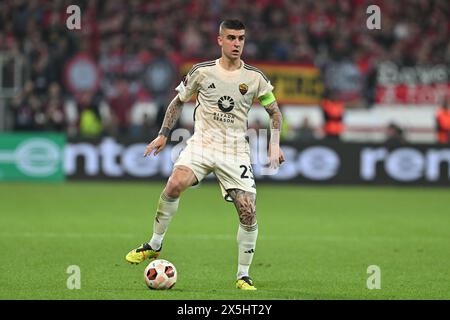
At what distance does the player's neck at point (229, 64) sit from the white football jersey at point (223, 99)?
0.09 ft

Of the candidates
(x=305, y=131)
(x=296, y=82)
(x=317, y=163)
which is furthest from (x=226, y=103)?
(x=296, y=82)

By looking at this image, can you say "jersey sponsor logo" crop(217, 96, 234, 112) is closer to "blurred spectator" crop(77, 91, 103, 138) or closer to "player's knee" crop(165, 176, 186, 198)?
"player's knee" crop(165, 176, 186, 198)

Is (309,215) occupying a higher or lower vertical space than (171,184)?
lower

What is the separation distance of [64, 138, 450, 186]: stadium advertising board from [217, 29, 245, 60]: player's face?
38.3ft

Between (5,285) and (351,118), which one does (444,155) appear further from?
(5,285)

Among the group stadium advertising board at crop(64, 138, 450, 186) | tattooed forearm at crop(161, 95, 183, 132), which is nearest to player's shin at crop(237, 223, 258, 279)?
tattooed forearm at crop(161, 95, 183, 132)

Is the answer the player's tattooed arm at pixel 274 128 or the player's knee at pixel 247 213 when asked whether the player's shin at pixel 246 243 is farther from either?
the player's tattooed arm at pixel 274 128

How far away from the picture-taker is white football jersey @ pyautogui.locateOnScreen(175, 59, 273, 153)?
823cm

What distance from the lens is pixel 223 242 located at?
38.3ft

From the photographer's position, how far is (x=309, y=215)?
1513 cm

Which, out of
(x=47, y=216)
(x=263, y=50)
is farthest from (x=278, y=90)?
(x=47, y=216)

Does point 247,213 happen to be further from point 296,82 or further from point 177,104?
point 296,82

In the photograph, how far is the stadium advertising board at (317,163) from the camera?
65.5ft
